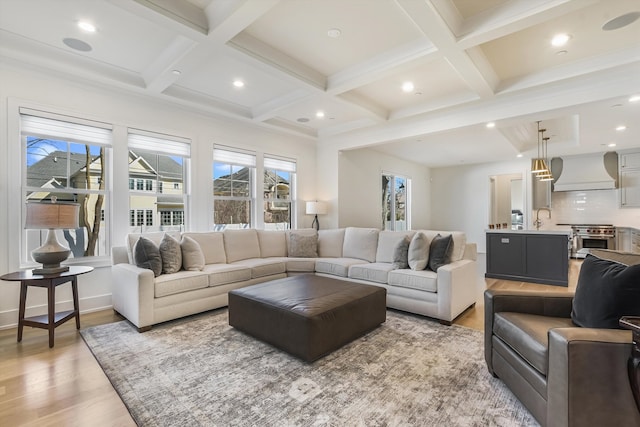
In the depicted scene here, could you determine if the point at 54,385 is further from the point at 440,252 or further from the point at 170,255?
the point at 440,252

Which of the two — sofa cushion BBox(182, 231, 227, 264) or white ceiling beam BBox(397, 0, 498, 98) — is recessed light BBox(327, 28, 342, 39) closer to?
white ceiling beam BBox(397, 0, 498, 98)

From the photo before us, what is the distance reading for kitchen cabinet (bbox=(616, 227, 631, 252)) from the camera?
22.1 ft

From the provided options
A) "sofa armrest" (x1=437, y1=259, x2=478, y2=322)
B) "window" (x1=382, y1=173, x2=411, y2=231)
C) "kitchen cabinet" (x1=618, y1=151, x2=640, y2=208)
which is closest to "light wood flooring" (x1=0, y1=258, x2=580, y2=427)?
"sofa armrest" (x1=437, y1=259, x2=478, y2=322)

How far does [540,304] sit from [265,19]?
303 centimetres

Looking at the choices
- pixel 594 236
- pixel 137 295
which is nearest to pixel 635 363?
pixel 137 295

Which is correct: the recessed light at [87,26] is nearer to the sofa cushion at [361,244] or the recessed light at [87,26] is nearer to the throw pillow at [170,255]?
the throw pillow at [170,255]

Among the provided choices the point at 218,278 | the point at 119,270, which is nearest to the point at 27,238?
the point at 119,270

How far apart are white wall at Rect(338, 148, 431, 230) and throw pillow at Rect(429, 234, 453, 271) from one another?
8.40 ft

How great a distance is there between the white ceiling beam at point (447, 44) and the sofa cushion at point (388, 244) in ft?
6.60

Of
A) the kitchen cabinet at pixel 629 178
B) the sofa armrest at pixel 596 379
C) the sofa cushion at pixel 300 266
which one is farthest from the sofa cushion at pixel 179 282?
the kitchen cabinet at pixel 629 178

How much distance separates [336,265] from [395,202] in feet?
14.4

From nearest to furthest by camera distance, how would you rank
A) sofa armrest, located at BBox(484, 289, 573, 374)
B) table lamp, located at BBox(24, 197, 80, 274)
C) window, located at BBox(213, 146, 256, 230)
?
1. sofa armrest, located at BBox(484, 289, 573, 374)
2. table lamp, located at BBox(24, 197, 80, 274)
3. window, located at BBox(213, 146, 256, 230)

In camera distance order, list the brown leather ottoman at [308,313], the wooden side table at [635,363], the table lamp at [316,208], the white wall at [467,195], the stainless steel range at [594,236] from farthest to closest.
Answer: the white wall at [467,195]
the stainless steel range at [594,236]
the table lamp at [316,208]
the brown leather ottoman at [308,313]
the wooden side table at [635,363]

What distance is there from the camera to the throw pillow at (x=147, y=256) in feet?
10.7
